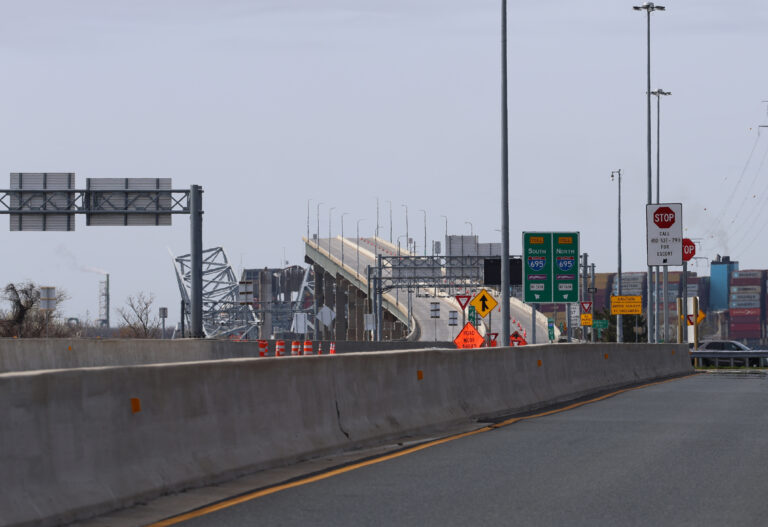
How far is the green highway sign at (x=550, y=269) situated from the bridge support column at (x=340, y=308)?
109316 millimetres

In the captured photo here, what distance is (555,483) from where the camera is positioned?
1020cm

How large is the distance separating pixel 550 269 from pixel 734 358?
749 inches

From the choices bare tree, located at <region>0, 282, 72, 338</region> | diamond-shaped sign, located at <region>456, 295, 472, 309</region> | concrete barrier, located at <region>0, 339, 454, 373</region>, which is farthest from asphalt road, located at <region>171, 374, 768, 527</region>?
bare tree, located at <region>0, 282, 72, 338</region>

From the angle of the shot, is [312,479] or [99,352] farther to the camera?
[99,352]

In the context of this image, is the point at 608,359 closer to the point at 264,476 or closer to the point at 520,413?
the point at 520,413

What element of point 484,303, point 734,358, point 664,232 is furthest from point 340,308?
point 484,303

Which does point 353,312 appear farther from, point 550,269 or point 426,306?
point 550,269

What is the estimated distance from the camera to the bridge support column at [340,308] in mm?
145250

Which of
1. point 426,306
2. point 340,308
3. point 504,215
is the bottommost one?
point 340,308

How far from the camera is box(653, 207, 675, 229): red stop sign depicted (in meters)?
41.4

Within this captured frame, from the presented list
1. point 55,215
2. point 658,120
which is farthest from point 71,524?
point 658,120

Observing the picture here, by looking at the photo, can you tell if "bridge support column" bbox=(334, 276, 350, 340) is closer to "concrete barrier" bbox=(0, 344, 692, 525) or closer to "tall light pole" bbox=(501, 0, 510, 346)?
"tall light pole" bbox=(501, 0, 510, 346)

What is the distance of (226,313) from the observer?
16925 centimetres

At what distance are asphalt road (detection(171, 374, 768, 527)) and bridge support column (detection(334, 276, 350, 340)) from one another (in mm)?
128351
